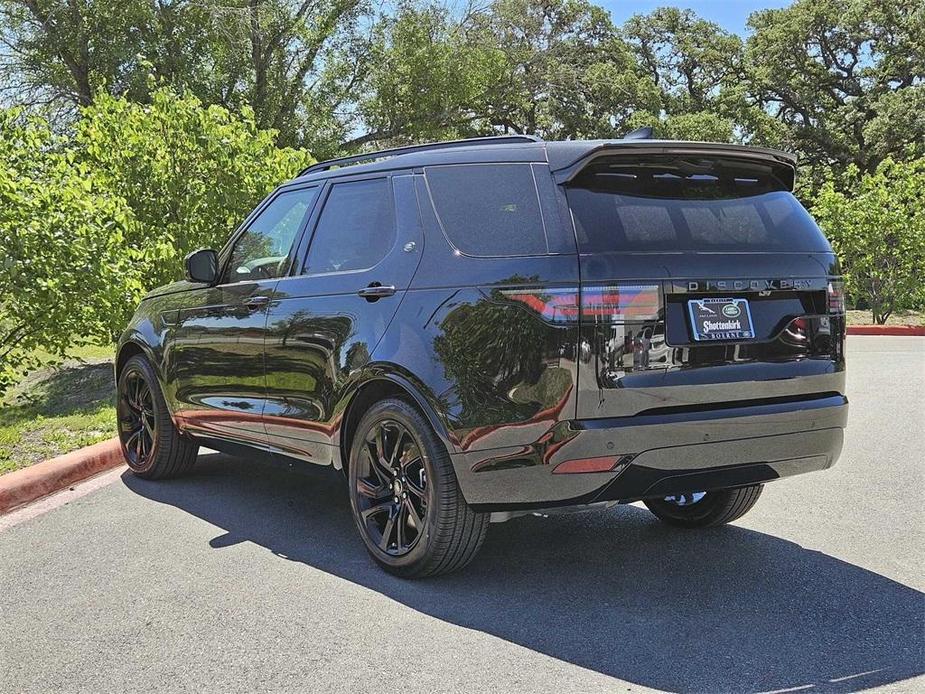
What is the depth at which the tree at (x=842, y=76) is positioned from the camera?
120 feet

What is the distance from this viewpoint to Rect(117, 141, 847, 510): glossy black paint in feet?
12.8

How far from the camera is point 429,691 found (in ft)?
11.2

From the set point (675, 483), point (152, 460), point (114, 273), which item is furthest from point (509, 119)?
point (675, 483)

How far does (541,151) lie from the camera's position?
4.29 metres

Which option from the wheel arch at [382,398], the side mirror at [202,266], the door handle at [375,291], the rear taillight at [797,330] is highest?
the side mirror at [202,266]

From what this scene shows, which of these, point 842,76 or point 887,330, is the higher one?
point 842,76

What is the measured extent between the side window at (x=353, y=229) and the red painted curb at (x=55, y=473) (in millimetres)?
2543

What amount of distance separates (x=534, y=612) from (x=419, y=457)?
834mm

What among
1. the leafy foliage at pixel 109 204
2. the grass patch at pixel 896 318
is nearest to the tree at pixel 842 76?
the grass patch at pixel 896 318

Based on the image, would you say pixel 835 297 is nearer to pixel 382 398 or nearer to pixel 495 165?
pixel 495 165

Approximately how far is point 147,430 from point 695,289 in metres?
4.33

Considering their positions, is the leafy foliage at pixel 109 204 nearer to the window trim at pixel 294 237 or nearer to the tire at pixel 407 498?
the window trim at pixel 294 237

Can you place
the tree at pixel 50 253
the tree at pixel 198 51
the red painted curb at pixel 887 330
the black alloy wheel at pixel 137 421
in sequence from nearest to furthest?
the black alloy wheel at pixel 137 421 < the tree at pixel 50 253 < the red painted curb at pixel 887 330 < the tree at pixel 198 51

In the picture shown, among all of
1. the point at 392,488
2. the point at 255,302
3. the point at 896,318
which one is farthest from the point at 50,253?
the point at 896,318
